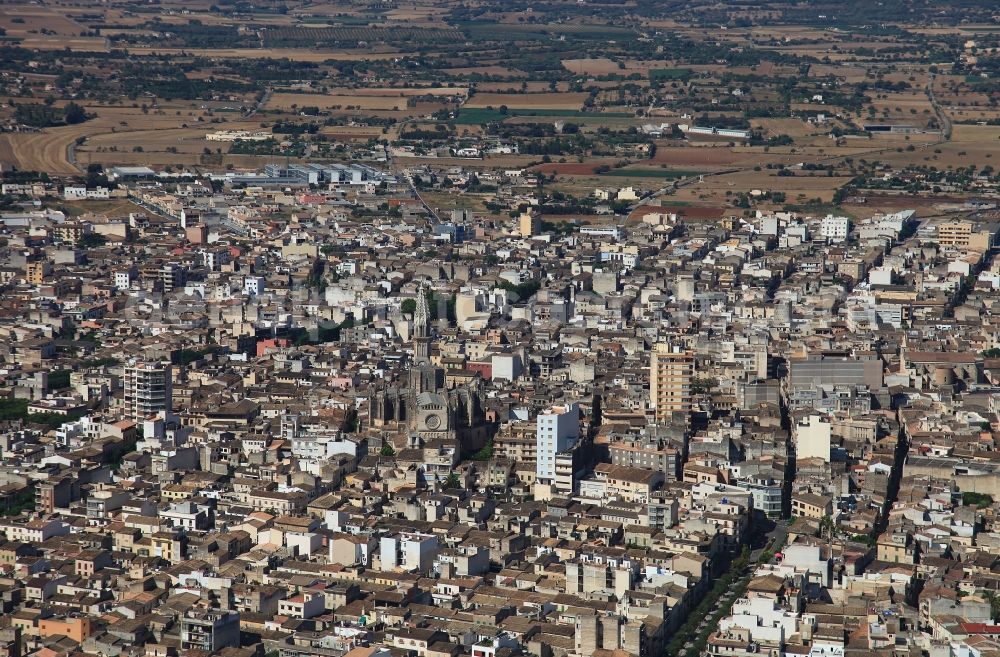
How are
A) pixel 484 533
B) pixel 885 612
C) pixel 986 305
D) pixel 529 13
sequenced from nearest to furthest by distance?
pixel 885 612 < pixel 484 533 < pixel 986 305 < pixel 529 13

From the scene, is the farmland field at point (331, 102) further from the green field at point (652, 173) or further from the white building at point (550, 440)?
the white building at point (550, 440)

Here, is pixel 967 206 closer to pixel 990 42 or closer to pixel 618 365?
pixel 618 365

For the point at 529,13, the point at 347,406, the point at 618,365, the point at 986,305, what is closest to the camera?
the point at 347,406

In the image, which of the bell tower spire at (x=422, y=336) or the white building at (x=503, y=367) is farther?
the white building at (x=503, y=367)

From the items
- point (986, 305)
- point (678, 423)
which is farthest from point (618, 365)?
point (986, 305)

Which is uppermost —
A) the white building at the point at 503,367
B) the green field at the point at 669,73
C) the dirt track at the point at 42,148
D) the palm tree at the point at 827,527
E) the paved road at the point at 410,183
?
the palm tree at the point at 827,527

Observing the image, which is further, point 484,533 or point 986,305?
point 986,305

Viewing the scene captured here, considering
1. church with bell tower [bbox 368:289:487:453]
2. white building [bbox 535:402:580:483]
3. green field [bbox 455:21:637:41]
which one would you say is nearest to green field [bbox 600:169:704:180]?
church with bell tower [bbox 368:289:487:453]

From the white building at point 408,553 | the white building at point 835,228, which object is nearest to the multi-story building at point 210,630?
the white building at point 408,553
